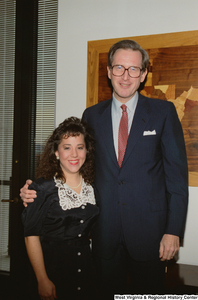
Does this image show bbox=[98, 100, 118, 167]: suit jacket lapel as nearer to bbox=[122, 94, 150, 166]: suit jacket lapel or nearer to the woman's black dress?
bbox=[122, 94, 150, 166]: suit jacket lapel

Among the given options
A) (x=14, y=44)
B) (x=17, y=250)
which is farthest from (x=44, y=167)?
(x=14, y=44)

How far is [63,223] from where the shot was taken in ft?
5.19

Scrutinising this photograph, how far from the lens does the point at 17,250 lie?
2787mm

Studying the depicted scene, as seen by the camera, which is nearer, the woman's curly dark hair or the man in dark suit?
the man in dark suit

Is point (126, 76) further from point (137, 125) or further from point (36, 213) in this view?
point (36, 213)

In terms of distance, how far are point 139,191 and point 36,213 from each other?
60 centimetres

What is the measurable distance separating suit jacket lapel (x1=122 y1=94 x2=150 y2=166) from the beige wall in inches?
34.4

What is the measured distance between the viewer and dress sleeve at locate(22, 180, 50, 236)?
4.95 ft

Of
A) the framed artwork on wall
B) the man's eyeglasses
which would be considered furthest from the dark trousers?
the man's eyeglasses

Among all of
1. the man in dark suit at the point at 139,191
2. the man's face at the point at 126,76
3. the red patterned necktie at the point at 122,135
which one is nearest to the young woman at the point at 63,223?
the man in dark suit at the point at 139,191

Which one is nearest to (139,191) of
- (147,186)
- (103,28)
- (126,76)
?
(147,186)

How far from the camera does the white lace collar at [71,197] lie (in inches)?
62.5

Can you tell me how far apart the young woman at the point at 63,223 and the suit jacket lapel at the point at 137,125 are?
28cm

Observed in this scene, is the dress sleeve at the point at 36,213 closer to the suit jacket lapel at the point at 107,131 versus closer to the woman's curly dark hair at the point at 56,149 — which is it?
the woman's curly dark hair at the point at 56,149
